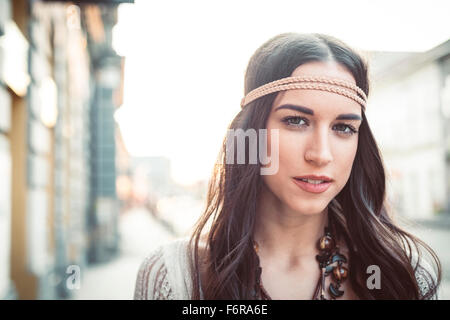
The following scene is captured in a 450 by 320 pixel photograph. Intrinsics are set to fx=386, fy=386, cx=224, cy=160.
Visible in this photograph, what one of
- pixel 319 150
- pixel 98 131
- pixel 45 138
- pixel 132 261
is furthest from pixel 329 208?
pixel 98 131

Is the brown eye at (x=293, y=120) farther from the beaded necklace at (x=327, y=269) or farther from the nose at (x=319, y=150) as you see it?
the beaded necklace at (x=327, y=269)

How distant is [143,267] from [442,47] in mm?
908

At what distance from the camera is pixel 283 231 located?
2.96ft

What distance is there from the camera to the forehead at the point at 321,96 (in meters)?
0.76

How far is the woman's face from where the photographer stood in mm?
765

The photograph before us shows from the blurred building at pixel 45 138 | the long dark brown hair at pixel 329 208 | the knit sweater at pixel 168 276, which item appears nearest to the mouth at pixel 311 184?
the long dark brown hair at pixel 329 208

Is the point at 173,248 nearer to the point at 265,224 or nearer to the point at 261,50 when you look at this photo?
the point at 265,224

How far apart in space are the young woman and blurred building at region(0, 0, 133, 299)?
14.1 inches

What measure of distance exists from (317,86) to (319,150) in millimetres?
127

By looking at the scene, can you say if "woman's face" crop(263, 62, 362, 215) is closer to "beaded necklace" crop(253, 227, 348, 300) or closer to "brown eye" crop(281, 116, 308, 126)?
"brown eye" crop(281, 116, 308, 126)

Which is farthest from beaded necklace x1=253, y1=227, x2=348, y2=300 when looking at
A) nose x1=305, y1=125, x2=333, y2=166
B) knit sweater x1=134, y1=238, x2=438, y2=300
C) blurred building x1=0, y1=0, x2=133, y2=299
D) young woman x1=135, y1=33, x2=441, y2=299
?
blurred building x1=0, y1=0, x2=133, y2=299

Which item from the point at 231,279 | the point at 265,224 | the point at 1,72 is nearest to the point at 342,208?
the point at 265,224

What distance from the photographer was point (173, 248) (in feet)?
3.02

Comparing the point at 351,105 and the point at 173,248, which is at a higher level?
the point at 351,105
